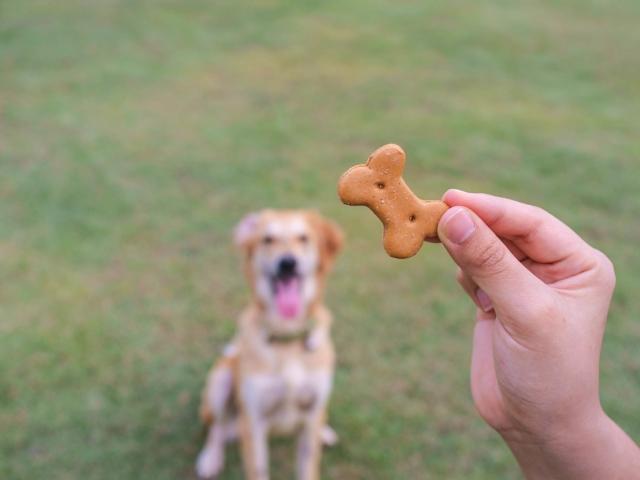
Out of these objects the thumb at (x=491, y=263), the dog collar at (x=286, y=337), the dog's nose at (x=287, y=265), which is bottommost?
the dog collar at (x=286, y=337)

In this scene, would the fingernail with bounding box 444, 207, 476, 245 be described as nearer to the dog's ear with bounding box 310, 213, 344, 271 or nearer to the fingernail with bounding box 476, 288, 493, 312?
the fingernail with bounding box 476, 288, 493, 312

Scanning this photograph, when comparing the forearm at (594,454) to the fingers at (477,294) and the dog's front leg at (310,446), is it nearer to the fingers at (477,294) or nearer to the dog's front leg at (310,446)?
the fingers at (477,294)

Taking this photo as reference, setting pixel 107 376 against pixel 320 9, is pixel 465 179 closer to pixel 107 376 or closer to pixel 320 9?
pixel 107 376

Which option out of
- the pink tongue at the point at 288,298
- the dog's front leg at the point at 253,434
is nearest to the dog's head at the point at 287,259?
the pink tongue at the point at 288,298

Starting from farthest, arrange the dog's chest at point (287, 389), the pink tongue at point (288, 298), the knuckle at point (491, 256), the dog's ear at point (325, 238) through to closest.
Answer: the dog's ear at point (325, 238) → the pink tongue at point (288, 298) → the dog's chest at point (287, 389) → the knuckle at point (491, 256)

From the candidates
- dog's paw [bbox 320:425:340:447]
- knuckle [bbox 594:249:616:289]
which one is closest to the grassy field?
dog's paw [bbox 320:425:340:447]

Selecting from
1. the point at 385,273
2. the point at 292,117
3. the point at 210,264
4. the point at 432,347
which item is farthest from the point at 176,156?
the point at 432,347
